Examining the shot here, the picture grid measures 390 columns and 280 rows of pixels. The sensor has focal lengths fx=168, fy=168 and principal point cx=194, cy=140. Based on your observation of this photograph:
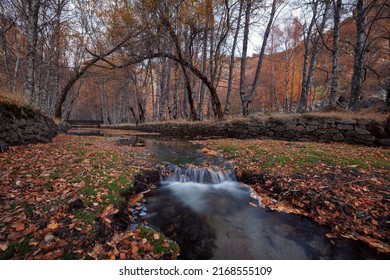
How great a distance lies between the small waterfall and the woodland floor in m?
0.49

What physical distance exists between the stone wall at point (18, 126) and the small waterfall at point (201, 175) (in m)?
4.73

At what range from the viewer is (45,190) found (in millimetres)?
3205

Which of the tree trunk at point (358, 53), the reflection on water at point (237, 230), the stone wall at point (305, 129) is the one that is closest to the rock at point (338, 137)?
the stone wall at point (305, 129)

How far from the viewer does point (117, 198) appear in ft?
11.3

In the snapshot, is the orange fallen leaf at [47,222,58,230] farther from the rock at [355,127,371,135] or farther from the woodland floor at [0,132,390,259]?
the rock at [355,127,371,135]

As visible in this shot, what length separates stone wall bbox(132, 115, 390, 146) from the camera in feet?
22.3

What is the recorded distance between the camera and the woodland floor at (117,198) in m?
2.24

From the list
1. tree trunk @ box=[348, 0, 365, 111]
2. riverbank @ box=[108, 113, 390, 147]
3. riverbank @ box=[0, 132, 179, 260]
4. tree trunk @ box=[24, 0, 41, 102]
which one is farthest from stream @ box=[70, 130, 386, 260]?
tree trunk @ box=[348, 0, 365, 111]

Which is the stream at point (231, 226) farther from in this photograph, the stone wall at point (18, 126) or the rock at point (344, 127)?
the rock at point (344, 127)

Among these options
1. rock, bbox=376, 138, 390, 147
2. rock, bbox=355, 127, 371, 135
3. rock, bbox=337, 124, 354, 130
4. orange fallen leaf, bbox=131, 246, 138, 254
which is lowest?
orange fallen leaf, bbox=131, 246, 138, 254
